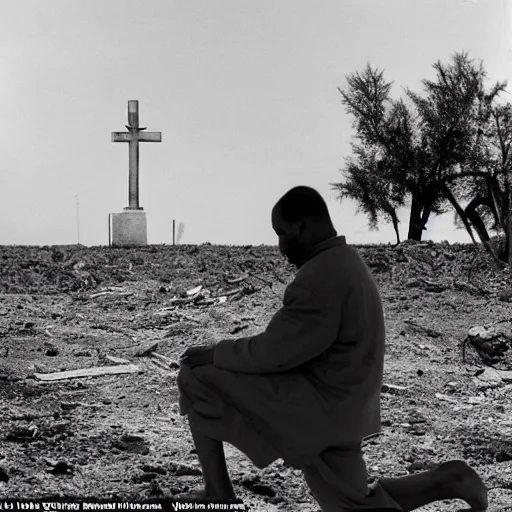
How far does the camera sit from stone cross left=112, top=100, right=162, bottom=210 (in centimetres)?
1841

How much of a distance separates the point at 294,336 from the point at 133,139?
16.0 meters

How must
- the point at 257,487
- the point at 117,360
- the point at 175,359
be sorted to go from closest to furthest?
the point at 257,487
the point at 117,360
the point at 175,359

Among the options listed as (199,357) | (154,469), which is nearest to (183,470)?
(154,469)

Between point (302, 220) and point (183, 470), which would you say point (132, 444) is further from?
point (302, 220)

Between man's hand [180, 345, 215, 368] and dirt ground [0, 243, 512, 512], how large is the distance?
1.98m

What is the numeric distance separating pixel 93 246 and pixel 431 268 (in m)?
8.33

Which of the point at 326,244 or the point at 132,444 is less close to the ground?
the point at 326,244

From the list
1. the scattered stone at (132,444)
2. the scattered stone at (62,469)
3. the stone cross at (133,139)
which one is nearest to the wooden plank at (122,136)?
the stone cross at (133,139)

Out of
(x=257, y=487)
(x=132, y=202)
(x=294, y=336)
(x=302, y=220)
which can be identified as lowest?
(x=257, y=487)

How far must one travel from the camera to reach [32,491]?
16.5 feet

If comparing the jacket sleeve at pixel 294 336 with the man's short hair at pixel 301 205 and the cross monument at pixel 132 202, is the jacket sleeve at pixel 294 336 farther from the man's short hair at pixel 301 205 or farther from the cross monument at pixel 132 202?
the cross monument at pixel 132 202

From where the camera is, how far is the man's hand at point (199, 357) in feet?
10.8

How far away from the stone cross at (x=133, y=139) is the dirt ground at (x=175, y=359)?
203cm

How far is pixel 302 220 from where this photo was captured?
3.26 m
